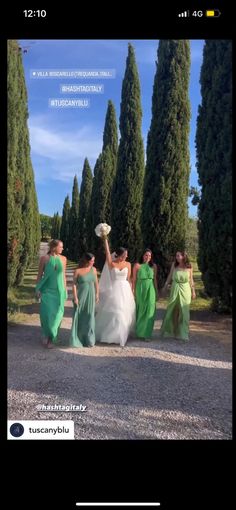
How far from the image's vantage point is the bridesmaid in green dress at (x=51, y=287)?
240 inches

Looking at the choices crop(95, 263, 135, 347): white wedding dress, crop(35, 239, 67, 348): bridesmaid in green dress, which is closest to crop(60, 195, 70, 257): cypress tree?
crop(95, 263, 135, 347): white wedding dress

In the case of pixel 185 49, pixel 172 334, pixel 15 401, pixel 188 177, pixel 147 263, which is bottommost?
pixel 172 334

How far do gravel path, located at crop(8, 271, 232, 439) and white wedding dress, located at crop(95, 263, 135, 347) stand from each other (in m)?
0.23

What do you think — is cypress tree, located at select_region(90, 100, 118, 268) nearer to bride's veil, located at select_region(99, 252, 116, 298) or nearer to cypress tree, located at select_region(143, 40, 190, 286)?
cypress tree, located at select_region(143, 40, 190, 286)

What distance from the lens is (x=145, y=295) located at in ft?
22.9

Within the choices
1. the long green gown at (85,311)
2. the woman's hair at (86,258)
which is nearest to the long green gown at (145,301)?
the long green gown at (85,311)

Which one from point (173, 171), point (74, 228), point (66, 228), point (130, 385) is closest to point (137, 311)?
point (130, 385)

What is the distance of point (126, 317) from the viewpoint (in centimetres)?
662

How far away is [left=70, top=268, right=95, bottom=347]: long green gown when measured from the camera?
6.21 metres
